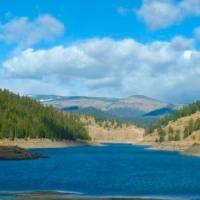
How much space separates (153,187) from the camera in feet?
346

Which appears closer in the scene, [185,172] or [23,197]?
[23,197]

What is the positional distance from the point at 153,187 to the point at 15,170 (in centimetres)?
4931

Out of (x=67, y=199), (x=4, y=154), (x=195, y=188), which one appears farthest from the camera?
(x=4, y=154)

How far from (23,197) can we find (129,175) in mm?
53111

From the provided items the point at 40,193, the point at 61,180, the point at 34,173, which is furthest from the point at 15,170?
the point at 40,193

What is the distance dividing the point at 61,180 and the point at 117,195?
101ft

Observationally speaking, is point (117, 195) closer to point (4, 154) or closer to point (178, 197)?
point (178, 197)

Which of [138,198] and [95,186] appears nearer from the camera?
[138,198]

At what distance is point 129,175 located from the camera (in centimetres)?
13325

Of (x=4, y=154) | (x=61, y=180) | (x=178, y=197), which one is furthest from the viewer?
(x=4, y=154)

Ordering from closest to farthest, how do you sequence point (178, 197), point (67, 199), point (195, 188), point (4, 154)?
point (67, 199) → point (178, 197) → point (195, 188) → point (4, 154)

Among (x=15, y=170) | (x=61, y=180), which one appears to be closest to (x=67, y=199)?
(x=61, y=180)

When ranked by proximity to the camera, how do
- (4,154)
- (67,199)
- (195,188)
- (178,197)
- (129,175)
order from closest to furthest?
(67,199)
(178,197)
(195,188)
(129,175)
(4,154)

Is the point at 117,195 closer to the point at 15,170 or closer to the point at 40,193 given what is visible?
the point at 40,193
